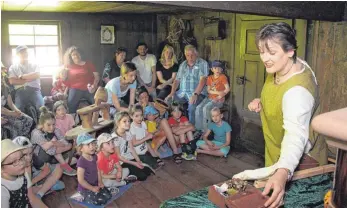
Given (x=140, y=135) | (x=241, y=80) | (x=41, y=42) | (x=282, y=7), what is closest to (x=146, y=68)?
(x=241, y=80)

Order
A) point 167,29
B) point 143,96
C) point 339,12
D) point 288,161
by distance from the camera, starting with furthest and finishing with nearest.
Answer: point 167,29, point 143,96, point 339,12, point 288,161

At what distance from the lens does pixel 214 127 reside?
604cm

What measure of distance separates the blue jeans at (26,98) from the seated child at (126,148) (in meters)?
1.95

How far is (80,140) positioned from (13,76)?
256 centimetres

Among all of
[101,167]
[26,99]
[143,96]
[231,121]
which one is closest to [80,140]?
[101,167]

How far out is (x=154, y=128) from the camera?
5.74 meters

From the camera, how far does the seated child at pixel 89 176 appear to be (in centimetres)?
414

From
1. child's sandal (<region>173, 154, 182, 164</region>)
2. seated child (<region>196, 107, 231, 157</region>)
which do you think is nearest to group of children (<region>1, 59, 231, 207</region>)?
seated child (<region>196, 107, 231, 157</region>)

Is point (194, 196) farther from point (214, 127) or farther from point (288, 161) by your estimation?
point (214, 127)

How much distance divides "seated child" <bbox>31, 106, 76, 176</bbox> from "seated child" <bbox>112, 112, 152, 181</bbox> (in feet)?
2.49

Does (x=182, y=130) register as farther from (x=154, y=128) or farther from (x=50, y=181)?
(x=50, y=181)

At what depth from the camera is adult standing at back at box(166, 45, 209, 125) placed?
6.53 m

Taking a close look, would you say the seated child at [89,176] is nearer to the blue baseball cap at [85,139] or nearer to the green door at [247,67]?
the blue baseball cap at [85,139]

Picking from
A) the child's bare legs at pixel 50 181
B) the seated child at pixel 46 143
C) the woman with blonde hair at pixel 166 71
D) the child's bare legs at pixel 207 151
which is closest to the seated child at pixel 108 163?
the child's bare legs at pixel 50 181
